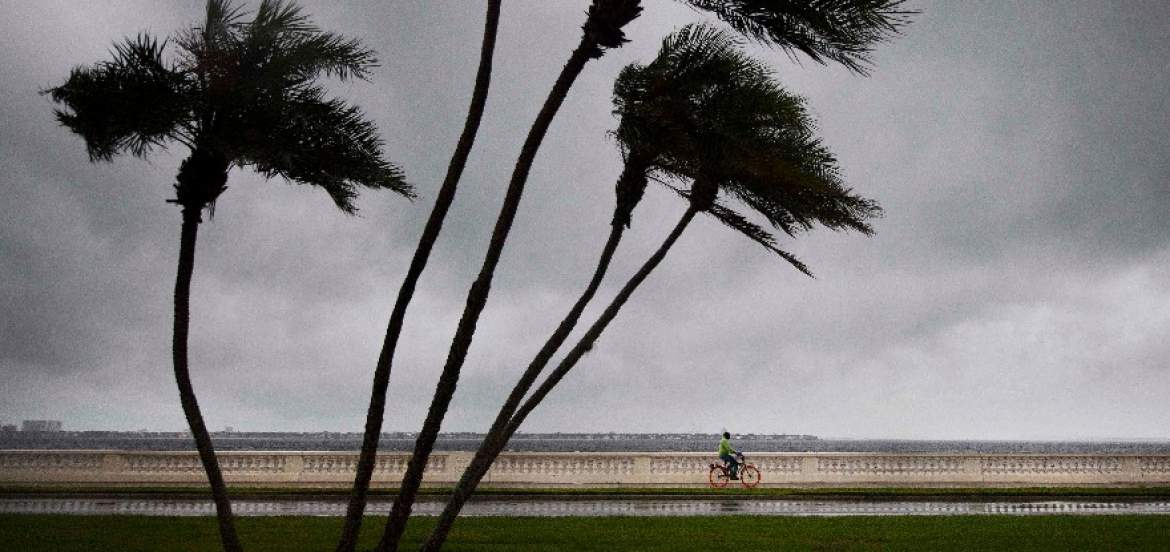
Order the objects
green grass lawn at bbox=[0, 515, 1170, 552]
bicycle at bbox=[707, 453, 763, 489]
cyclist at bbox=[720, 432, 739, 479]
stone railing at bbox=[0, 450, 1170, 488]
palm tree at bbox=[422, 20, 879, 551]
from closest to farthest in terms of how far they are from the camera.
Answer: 1. palm tree at bbox=[422, 20, 879, 551]
2. green grass lawn at bbox=[0, 515, 1170, 552]
3. stone railing at bbox=[0, 450, 1170, 488]
4. cyclist at bbox=[720, 432, 739, 479]
5. bicycle at bbox=[707, 453, 763, 489]

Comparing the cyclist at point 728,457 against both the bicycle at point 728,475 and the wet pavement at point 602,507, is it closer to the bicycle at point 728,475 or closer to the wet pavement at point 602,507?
the bicycle at point 728,475

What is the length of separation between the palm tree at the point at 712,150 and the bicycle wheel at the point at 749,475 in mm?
16938

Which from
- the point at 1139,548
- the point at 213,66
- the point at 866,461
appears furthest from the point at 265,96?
the point at 866,461

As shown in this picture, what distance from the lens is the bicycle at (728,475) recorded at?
91.1 ft

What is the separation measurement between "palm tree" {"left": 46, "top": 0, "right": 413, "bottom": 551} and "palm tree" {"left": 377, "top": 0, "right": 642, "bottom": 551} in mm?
1815

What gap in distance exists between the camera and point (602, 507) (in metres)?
20.8

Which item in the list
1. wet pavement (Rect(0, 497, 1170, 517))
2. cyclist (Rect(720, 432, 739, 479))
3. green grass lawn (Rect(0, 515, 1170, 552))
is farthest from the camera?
cyclist (Rect(720, 432, 739, 479))

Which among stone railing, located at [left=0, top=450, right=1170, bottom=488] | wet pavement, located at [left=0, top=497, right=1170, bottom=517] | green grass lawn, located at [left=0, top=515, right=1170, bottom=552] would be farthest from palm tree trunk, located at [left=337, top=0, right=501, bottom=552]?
stone railing, located at [left=0, top=450, right=1170, bottom=488]

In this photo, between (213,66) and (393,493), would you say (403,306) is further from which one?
(393,493)

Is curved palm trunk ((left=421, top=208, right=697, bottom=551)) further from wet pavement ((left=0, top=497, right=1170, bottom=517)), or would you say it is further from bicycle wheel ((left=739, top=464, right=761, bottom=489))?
bicycle wheel ((left=739, top=464, right=761, bottom=489))

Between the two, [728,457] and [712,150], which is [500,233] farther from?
[728,457]

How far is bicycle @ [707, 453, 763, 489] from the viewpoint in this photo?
2777 centimetres

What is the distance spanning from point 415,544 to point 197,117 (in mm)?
7049

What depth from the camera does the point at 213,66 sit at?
8.78 m
